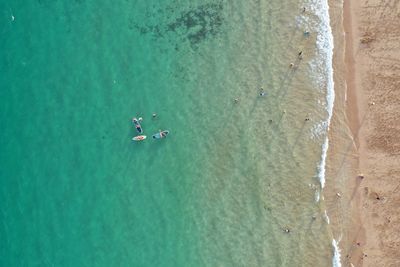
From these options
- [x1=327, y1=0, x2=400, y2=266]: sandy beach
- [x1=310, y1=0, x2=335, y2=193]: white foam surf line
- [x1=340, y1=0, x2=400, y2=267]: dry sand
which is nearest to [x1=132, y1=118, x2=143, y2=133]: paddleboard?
[x1=310, y1=0, x2=335, y2=193]: white foam surf line

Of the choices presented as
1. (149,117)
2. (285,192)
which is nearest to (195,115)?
(149,117)

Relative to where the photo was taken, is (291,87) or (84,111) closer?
(291,87)

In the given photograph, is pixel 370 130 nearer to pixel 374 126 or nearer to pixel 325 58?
pixel 374 126

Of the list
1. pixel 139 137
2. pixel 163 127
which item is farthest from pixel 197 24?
pixel 139 137

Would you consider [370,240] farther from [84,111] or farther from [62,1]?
[62,1]

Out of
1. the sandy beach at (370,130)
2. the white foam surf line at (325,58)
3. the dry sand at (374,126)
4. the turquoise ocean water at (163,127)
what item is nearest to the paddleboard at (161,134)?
the turquoise ocean water at (163,127)

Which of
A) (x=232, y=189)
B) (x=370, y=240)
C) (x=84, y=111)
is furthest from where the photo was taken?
(x=84, y=111)
